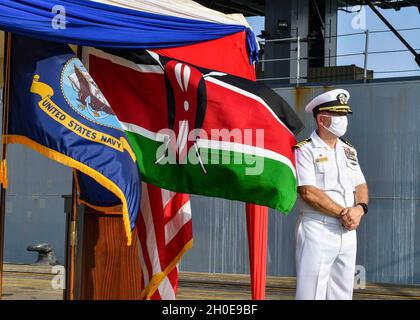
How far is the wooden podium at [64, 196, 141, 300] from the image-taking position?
566cm

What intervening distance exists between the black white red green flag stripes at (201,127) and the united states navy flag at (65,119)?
0.32 meters

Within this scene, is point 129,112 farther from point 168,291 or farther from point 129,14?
point 168,291

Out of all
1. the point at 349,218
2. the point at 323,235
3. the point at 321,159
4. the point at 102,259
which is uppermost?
the point at 321,159

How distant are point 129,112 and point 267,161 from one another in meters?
0.94

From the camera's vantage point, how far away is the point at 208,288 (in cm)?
972

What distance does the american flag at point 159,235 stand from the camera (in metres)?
5.45

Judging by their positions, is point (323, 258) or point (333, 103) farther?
point (333, 103)

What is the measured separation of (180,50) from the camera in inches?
209

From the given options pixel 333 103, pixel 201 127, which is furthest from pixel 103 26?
pixel 333 103

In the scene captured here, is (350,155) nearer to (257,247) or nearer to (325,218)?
(325,218)

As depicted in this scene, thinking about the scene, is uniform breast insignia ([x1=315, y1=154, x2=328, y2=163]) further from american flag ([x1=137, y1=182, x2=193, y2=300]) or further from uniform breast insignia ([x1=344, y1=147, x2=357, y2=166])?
american flag ([x1=137, y1=182, x2=193, y2=300])

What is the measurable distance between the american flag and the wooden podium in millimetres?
259

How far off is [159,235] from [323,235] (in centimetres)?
109
